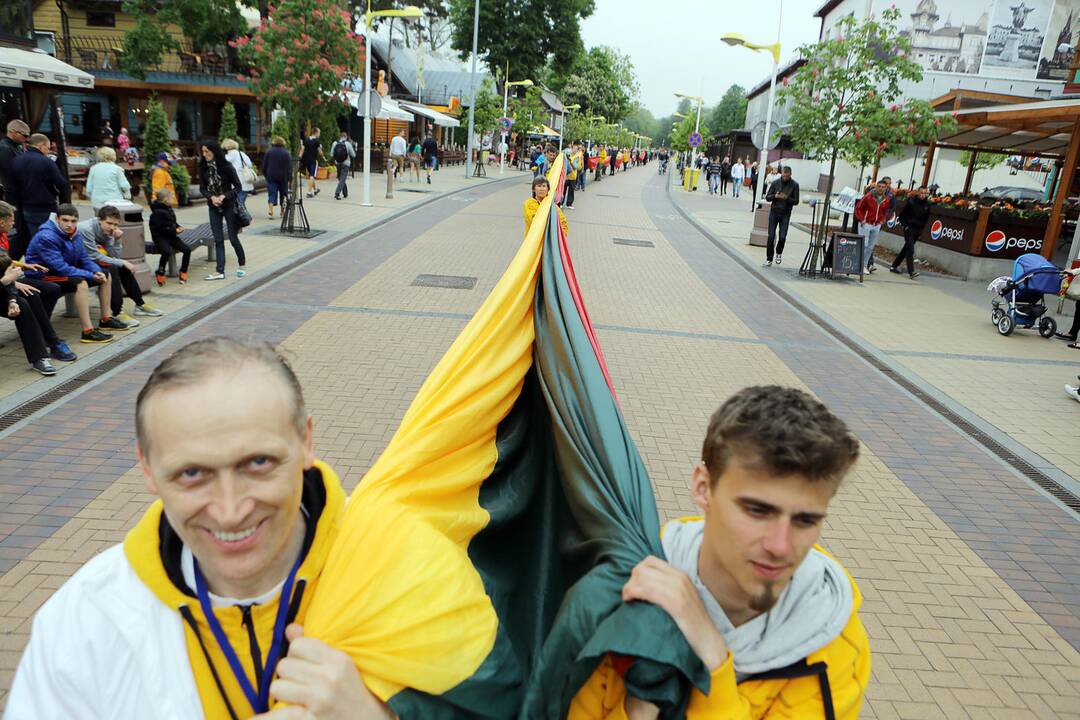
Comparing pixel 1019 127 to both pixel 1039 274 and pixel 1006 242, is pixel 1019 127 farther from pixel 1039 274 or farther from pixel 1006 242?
pixel 1039 274

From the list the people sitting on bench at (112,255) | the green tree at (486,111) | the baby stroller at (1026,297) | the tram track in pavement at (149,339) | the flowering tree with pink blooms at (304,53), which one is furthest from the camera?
the green tree at (486,111)

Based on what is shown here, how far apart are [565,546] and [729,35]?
2055cm

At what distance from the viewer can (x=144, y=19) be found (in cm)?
2678

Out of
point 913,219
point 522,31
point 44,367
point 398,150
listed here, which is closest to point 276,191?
point 44,367

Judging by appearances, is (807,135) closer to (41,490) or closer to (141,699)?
(41,490)

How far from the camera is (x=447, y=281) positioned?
447 inches

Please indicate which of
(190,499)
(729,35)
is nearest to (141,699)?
(190,499)

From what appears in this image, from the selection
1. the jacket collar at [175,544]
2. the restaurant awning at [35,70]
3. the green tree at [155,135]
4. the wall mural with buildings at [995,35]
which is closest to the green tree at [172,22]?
the green tree at [155,135]

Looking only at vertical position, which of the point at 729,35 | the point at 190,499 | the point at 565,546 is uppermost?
the point at 729,35

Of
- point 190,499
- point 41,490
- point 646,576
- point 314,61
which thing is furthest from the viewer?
point 314,61

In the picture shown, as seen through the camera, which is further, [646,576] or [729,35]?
[729,35]

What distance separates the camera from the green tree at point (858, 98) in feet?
41.1

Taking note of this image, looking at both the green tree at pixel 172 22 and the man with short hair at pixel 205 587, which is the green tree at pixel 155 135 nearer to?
the green tree at pixel 172 22

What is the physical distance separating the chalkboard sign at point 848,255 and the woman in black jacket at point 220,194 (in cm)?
1029
